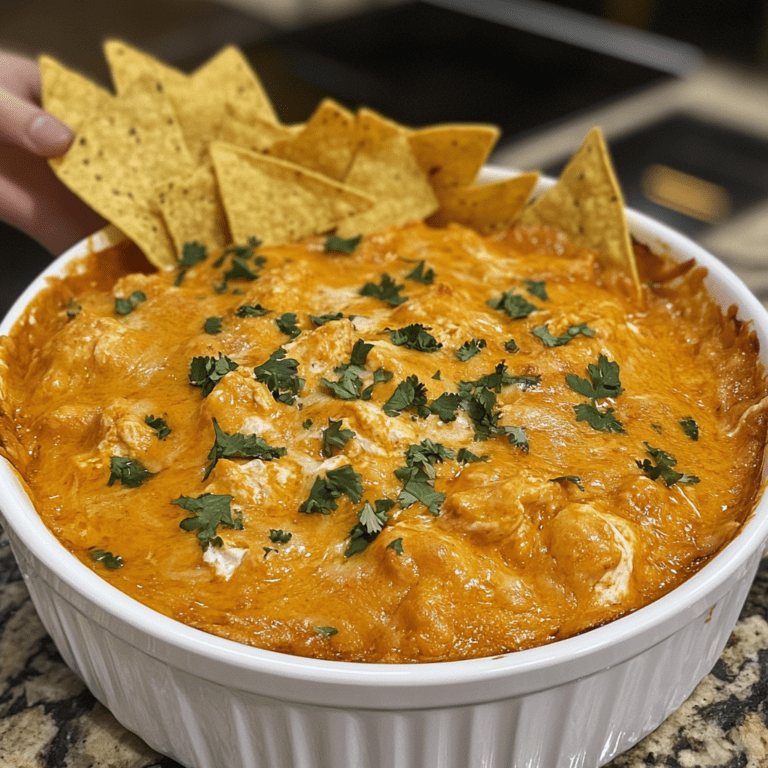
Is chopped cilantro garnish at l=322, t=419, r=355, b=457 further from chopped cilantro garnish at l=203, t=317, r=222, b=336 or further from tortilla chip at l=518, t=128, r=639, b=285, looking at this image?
tortilla chip at l=518, t=128, r=639, b=285

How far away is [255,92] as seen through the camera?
329 centimetres

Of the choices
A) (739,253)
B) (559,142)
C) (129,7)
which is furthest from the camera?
(129,7)

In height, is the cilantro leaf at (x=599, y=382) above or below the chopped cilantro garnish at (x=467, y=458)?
above

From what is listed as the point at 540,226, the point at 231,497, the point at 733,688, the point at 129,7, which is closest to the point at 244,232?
the point at 540,226

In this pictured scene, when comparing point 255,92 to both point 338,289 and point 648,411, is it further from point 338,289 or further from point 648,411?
point 648,411

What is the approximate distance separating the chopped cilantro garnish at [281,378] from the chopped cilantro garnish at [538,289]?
804 millimetres

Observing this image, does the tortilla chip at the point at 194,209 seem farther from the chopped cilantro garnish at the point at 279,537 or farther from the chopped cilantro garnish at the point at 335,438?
the chopped cilantro garnish at the point at 279,537

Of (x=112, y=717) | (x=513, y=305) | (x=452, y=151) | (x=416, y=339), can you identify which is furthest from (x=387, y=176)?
(x=112, y=717)

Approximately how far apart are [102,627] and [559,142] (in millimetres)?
3811

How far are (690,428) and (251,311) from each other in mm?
1185

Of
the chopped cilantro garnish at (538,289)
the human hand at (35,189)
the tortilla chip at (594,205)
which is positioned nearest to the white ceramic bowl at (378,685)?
the chopped cilantro garnish at (538,289)

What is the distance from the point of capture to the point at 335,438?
2025 mm

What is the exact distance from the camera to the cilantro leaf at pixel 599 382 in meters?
2.25

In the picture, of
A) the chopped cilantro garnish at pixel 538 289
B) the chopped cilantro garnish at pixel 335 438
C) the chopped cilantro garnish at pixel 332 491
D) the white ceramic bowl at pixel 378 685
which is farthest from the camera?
the chopped cilantro garnish at pixel 538 289
